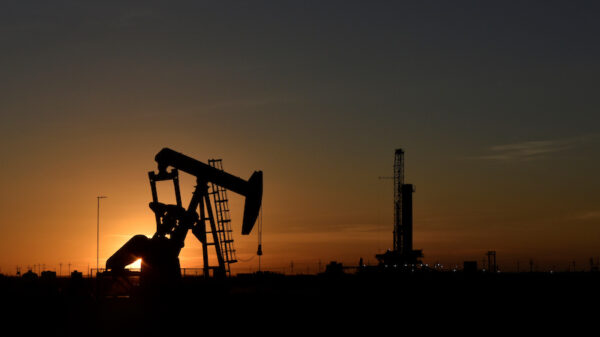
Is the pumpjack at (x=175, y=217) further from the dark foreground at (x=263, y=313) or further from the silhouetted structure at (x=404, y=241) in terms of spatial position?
the silhouetted structure at (x=404, y=241)

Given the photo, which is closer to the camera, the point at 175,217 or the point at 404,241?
the point at 175,217

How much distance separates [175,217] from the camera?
37.6 m

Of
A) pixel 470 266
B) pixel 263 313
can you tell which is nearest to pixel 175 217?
pixel 263 313

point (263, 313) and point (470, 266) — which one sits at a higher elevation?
point (470, 266)

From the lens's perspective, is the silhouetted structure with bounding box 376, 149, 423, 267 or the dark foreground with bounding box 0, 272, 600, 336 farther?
the silhouetted structure with bounding box 376, 149, 423, 267

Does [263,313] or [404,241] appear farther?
[404,241]

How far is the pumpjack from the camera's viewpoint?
36938 mm

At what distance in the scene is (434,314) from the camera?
39094mm

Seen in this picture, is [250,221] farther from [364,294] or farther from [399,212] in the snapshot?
[399,212]

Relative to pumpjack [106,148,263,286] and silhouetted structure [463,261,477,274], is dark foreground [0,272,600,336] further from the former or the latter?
silhouetted structure [463,261,477,274]

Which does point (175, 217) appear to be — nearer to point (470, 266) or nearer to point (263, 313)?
point (263, 313)

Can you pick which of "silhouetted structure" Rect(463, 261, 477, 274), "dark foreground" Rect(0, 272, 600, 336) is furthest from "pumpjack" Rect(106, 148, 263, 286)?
"silhouetted structure" Rect(463, 261, 477, 274)

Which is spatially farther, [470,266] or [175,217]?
[470,266]

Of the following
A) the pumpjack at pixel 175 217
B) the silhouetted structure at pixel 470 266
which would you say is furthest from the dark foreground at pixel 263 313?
the silhouetted structure at pixel 470 266
